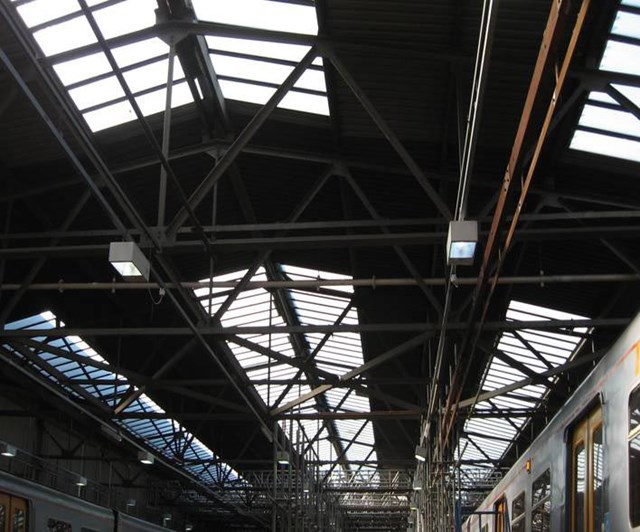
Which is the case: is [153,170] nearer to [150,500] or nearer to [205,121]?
[205,121]

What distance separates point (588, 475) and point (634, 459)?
1.31 metres

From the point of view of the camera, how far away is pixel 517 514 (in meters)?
11.3

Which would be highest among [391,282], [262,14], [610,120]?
[262,14]

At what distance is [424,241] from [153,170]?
5445 millimetres

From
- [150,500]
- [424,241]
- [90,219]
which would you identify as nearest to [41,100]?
[90,219]

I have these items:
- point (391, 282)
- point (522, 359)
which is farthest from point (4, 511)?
point (522, 359)

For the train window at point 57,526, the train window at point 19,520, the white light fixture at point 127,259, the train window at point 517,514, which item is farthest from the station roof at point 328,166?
the train window at point 19,520

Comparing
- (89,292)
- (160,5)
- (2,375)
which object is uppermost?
(160,5)

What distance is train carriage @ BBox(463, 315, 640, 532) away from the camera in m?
5.56

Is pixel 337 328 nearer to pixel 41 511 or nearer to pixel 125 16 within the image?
pixel 41 511

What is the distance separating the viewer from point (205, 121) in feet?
46.3

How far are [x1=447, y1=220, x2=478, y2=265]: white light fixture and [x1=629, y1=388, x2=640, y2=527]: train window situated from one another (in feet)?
13.7

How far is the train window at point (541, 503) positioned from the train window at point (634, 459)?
115 inches

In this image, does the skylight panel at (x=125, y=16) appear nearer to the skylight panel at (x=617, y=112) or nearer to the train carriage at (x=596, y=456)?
the skylight panel at (x=617, y=112)
